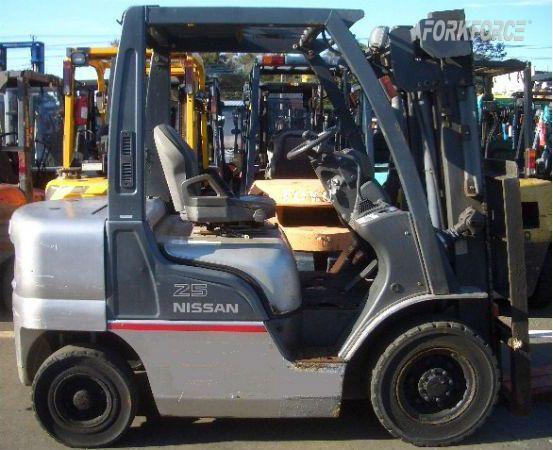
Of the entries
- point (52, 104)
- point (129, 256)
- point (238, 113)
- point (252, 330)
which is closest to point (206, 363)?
point (252, 330)

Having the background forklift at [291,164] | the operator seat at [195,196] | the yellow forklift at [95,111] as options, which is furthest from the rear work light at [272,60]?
the operator seat at [195,196]

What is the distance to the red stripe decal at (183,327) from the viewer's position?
13.6 feet

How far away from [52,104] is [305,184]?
21.2 feet

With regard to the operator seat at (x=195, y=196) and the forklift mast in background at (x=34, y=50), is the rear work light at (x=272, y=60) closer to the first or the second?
the operator seat at (x=195, y=196)

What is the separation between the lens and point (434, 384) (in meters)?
4.30

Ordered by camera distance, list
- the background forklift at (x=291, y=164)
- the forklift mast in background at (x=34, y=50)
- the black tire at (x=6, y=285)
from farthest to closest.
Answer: the forklift mast in background at (x=34, y=50) < the black tire at (x=6, y=285) < the background forklift at (x=291, y=164)

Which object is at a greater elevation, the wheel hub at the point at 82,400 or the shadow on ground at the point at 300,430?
the wheel hub at the point at 82,400

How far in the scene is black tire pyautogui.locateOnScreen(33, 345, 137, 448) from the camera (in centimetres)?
430

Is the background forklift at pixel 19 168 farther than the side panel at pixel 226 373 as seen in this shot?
Yes

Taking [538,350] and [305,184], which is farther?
[305,184]

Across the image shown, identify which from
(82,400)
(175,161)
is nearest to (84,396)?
(82,400)

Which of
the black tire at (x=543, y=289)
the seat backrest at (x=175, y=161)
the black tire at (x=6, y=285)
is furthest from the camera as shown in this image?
the black tire at (x=6, y=285)

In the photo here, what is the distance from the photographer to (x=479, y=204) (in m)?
4.52

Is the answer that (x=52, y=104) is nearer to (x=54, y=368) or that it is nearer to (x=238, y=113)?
(x=238, y=113)
